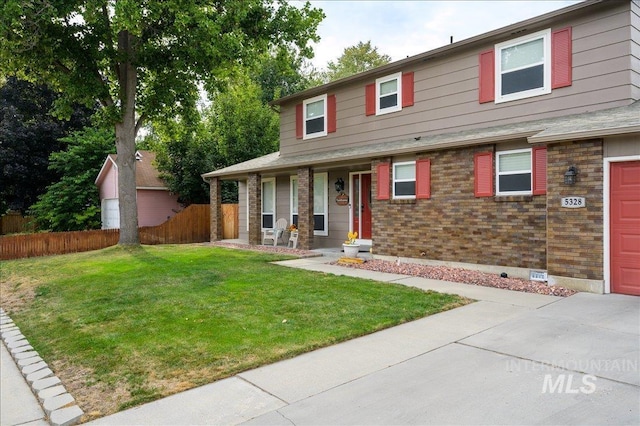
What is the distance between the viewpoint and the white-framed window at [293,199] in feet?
47.7

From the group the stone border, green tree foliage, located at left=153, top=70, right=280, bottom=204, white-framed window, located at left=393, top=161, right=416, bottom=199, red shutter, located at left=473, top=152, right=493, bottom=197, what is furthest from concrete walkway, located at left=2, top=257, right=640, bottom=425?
green tree foliage, located at left=153, top=70, right=280, bottom=204

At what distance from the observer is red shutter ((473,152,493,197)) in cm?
838

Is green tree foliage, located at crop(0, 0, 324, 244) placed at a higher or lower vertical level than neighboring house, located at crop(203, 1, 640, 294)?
higher

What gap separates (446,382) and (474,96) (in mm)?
7915

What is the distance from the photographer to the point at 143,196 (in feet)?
68.0

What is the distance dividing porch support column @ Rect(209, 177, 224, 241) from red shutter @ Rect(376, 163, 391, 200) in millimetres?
8077

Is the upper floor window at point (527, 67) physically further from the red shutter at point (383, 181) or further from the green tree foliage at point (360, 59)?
the green tree foliage at point (360, 59)

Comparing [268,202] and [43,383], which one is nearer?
[43,383]

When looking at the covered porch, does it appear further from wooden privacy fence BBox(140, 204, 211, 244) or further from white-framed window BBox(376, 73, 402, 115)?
wooden privacy fence BBox(140, 204, 211, 244)

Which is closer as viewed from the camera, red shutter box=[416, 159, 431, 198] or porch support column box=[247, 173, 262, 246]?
red shutter box=[416, 159, 431, 198]

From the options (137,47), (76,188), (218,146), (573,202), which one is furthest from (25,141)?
(573,202)

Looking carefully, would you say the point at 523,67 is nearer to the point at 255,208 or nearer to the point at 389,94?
the point at 389,94

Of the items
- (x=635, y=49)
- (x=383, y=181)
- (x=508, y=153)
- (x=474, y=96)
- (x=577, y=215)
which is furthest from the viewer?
(x=383, y=181)

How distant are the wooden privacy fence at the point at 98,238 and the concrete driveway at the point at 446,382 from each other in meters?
13.9
